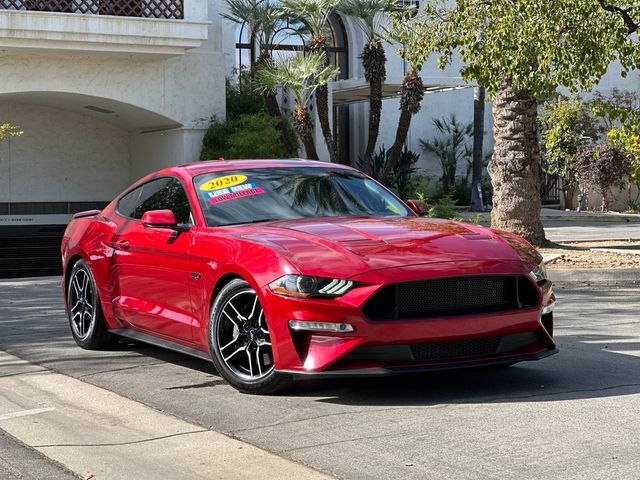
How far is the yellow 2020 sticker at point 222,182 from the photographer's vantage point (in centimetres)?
799

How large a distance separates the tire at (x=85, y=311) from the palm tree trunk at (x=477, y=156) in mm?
23442

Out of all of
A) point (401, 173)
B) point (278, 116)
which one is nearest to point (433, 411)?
point (278, 116)

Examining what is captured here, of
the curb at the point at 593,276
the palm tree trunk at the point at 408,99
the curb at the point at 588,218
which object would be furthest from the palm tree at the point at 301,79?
the curb at the point at 593,276

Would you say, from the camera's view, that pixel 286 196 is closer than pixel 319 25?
Yes

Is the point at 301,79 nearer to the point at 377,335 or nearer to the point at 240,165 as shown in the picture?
the point at 240,165

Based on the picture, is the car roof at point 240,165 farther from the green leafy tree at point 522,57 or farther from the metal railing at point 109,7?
the metal railing at point 109,7

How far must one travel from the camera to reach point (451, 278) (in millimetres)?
6566

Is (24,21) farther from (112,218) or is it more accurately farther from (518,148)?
(112,218)

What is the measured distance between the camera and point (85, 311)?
30.3 ft

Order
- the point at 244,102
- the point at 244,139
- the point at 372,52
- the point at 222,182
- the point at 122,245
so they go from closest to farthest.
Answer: the point at 222,182 → the point at 122,245 → the point at 244,139 → the point at 244,102 → the point at 372,52

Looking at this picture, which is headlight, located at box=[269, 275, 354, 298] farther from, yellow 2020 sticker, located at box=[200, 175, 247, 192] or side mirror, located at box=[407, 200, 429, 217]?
side mirror, located at box=[407, 200, 429, 217]

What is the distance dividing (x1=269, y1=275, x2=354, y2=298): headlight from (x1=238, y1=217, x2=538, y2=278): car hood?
43 mm

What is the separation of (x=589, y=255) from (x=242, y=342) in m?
10.9

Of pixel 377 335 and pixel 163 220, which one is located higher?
pixel 163 220
